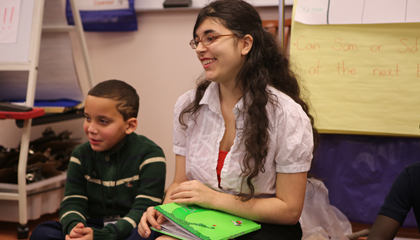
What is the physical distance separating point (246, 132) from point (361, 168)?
108cm

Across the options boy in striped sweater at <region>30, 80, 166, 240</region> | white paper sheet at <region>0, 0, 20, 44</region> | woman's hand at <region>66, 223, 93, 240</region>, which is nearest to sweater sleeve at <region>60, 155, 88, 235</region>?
boy in striped sweater at <region>30, 80, 166, 240</region>

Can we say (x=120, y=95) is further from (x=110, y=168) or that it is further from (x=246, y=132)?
(x=246, y=132)

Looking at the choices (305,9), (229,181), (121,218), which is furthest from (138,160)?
(305,9)

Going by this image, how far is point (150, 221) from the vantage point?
1.10 metres

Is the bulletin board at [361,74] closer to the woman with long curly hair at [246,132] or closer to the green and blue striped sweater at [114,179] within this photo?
the woman with long curly hair at [246,132]

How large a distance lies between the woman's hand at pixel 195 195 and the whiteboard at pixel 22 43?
1389 mm

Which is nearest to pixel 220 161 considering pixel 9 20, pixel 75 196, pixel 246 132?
pixel 246 132

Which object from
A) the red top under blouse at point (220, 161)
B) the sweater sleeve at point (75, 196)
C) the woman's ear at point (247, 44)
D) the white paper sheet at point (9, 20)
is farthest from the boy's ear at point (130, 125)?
the white paper sheet at point (9, 20)

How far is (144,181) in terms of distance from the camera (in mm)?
1471

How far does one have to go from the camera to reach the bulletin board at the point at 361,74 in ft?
5.86

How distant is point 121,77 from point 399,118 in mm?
1715

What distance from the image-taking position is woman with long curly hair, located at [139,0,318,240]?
1.11m

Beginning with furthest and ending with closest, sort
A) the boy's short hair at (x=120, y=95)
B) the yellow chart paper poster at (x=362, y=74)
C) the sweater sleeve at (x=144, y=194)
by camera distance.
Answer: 1. the yellow chart paper poster at (x=362, y=74)
2. the boy's short hair at (x=120, y=95)
3. the sweater sleeve at (x=144, y=194)

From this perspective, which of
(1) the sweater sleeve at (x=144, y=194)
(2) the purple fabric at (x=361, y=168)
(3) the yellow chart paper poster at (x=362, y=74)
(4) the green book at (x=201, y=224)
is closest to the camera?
(4) the green book at (x=201, y=224)
